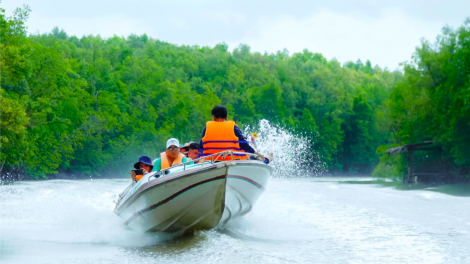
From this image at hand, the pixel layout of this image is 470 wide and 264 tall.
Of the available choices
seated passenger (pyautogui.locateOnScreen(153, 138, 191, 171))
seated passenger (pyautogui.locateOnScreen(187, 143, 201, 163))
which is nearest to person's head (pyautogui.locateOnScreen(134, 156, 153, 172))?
seated passenger (pyautogui.locateOnScreen(187, 143, 201, 163))

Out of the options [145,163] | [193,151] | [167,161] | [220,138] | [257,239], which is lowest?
[257,239]

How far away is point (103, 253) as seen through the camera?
8164 millimetres

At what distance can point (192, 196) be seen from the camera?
837 cm

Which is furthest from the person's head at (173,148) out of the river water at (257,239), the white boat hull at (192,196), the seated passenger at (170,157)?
the river water at (257,239)

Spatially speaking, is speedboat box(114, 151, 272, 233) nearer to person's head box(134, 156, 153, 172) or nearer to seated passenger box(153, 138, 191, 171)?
seated passenger box(153, 138, 191, 171)

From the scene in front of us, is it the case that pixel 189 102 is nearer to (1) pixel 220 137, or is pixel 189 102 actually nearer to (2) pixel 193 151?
(2) pixel 193 151

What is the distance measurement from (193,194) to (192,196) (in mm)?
38

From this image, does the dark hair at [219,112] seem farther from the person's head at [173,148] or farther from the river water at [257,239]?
the river water at [257,239]

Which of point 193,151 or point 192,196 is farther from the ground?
point 193,151

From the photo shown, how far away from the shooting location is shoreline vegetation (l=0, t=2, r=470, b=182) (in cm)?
3169

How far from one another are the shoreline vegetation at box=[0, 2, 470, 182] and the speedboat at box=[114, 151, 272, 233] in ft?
60.4

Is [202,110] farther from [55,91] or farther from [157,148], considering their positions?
[55,91]

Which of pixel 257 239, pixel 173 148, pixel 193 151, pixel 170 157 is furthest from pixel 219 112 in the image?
pixel 257 239

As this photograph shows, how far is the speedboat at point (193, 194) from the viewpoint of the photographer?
8227 millimetres
